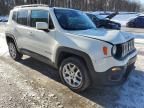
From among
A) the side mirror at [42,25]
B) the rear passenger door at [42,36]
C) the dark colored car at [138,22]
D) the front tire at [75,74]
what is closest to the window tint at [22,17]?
the rear passenger door at [42,36]

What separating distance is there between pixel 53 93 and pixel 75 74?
622mm

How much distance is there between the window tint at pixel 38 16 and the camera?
17.1 feet

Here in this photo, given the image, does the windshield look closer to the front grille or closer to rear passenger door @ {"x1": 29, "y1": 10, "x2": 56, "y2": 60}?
rear passenger door @ {"x1": 29, "y1": 10, "x2": 56, "y2": 60}

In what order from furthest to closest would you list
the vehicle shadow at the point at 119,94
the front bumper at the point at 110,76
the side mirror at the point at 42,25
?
1. the side mirror at the point at 42,25
2. the vehicle shadow at the point at 119,94
3. the front bumper at the point at 110,76

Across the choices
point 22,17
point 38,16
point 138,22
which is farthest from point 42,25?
point 138,22

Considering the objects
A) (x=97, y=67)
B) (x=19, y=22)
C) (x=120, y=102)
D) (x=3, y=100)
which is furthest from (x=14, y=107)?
(x=19, y=22)

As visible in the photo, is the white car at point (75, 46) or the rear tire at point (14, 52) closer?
the white car at point (75, 46)

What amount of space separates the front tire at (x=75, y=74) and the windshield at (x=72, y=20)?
862mm

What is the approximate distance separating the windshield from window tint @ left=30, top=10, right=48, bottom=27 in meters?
0.29

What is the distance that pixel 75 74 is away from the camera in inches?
177

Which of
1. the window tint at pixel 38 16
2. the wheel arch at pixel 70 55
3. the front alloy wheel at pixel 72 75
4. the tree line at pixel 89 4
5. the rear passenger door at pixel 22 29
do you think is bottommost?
the front alloy wheel at pixel 72 75

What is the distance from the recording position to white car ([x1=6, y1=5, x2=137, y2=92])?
4.02 m

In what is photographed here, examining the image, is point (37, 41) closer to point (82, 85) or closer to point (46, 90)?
point (46, 90)

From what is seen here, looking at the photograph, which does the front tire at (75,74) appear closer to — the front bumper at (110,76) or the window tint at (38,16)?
the front bumper at (110,76)
